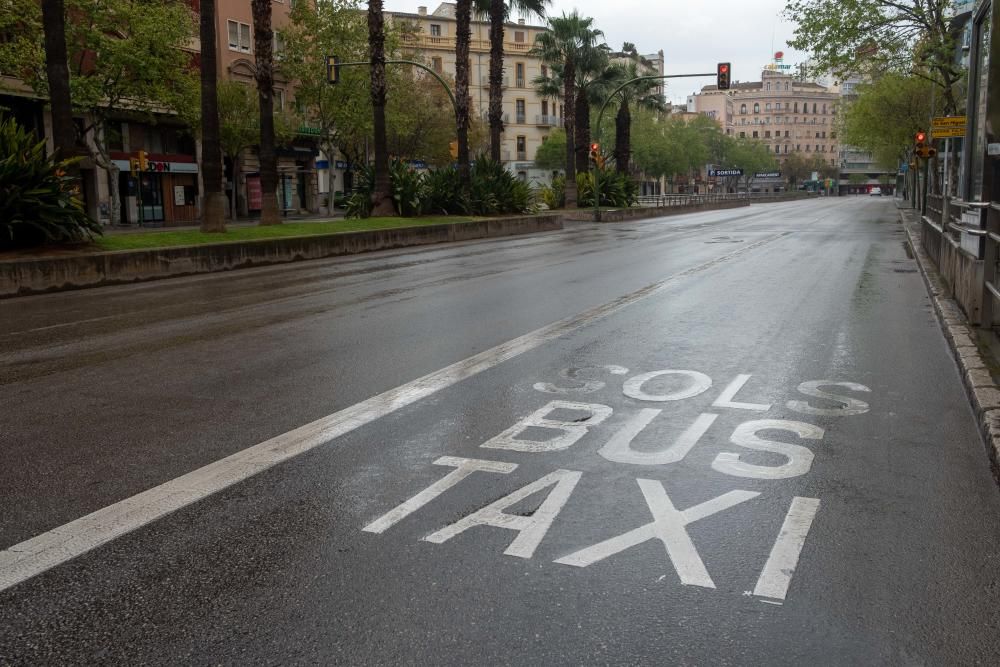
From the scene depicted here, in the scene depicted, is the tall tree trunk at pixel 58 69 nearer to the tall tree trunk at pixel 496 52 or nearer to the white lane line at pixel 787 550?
the white lane line at pixel 787 550

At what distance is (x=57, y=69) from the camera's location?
17.0 metres

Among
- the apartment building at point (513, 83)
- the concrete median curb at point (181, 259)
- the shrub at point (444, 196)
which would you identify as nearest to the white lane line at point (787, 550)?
the concrete median curb at point (181, 259)

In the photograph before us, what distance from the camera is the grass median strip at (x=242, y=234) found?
17844mm

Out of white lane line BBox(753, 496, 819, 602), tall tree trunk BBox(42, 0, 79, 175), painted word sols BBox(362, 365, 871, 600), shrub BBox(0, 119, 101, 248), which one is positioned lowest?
white lane line BBox(753, 496, 819, 602)

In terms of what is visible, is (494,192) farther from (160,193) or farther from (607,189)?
(160,193)

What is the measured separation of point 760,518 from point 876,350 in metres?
5.10

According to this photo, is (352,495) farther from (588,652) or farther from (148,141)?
(148,141)

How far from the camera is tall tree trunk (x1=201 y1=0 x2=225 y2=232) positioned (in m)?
20.7

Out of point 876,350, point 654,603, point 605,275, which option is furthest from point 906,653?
point 605,275

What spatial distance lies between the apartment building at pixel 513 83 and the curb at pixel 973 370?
8454cm

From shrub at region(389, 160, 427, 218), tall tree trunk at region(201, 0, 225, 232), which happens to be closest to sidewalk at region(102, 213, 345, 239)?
tall tree trunk at region(201, 0, 225, 232)

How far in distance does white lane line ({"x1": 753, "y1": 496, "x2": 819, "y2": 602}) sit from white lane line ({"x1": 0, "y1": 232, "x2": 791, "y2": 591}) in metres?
2.56

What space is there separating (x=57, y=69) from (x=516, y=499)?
626 inches

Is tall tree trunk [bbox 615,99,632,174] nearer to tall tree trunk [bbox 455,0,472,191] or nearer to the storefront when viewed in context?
the storefront
